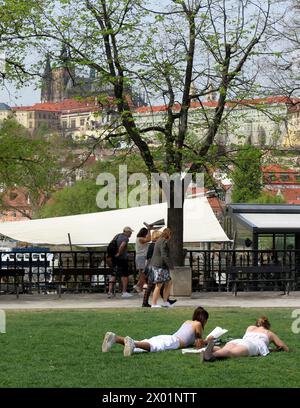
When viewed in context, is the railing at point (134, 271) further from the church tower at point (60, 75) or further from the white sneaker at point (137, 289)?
the church tower at point (60, 75)

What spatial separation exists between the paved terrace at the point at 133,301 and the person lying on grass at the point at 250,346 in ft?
28.5

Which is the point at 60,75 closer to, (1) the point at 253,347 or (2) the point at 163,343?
(2) the point at 163,343

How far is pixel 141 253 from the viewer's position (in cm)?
2575

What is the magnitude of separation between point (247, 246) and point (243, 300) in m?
8.18

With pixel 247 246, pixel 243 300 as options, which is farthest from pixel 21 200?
pixel 243 300

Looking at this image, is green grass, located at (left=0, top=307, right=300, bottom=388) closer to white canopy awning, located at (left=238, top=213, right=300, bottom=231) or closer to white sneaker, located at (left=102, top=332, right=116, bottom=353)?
white sneaker, located at (left=102, top=332, right=116, bottom=353)

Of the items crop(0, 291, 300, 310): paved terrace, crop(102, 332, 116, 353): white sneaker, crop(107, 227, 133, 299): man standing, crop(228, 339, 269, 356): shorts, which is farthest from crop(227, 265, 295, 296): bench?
Result: crop(102, 332, 116, 353): white sneaker

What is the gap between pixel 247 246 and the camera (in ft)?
109

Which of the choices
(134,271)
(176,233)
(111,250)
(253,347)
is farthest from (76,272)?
(253,347)

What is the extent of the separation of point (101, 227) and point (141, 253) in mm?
5307

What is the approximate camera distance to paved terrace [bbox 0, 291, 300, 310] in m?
23.3

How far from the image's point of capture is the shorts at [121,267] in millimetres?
25172

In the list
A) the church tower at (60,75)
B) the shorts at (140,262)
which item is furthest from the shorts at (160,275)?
the church tower at (60,75)
